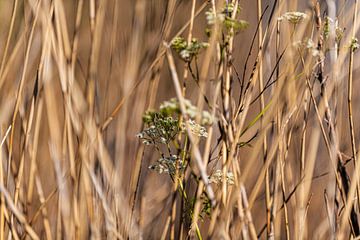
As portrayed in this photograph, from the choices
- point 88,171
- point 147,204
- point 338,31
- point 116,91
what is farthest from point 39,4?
point 147,204

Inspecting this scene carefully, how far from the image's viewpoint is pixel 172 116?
1195mm

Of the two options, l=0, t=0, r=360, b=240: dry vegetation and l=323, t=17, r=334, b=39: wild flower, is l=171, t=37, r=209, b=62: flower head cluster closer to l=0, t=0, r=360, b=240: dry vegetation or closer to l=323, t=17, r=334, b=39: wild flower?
l=0, t=0, r=360, b=240: dry vegetation

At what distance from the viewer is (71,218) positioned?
2.32 feet

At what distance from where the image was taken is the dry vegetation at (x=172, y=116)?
0.61m

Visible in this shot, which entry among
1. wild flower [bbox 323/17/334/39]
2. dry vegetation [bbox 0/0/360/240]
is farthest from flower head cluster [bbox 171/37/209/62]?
wild flower [bbox 323/17/334/39]

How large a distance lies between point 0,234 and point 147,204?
615mm

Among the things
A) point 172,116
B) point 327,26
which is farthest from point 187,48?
point 172,116

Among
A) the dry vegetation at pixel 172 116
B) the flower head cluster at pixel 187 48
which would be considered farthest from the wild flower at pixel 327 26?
the flower head cluster at pixel 187 48

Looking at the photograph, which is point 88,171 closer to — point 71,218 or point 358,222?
point 71,218

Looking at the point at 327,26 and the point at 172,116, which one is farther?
the point at 172,116

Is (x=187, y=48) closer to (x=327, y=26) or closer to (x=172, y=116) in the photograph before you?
(x=327, y=26)

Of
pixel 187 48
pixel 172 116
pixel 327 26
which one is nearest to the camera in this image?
pixel 187 48

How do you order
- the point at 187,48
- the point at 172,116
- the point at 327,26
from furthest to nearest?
the point at 172,116 < the point at 327,26 < the point at 187,48

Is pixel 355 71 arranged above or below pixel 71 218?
above
